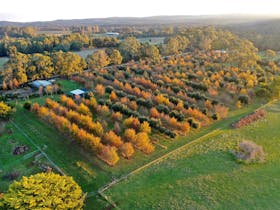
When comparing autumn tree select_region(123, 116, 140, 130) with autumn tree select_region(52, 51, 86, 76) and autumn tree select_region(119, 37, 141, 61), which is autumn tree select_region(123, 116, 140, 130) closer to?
autumn tree select_region(52, 51, 86, 76)

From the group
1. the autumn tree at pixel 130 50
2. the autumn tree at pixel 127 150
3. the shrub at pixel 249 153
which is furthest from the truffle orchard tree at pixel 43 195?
the autumn tree at pixel 130 50

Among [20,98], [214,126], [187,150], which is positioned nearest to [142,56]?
[20,98]

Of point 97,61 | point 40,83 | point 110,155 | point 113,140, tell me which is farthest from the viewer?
point 97,61

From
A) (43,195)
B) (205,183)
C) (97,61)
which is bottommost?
(205,183)

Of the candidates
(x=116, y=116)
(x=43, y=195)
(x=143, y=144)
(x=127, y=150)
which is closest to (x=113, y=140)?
(x=127, y=150)

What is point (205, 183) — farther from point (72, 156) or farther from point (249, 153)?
point (72, 156)
